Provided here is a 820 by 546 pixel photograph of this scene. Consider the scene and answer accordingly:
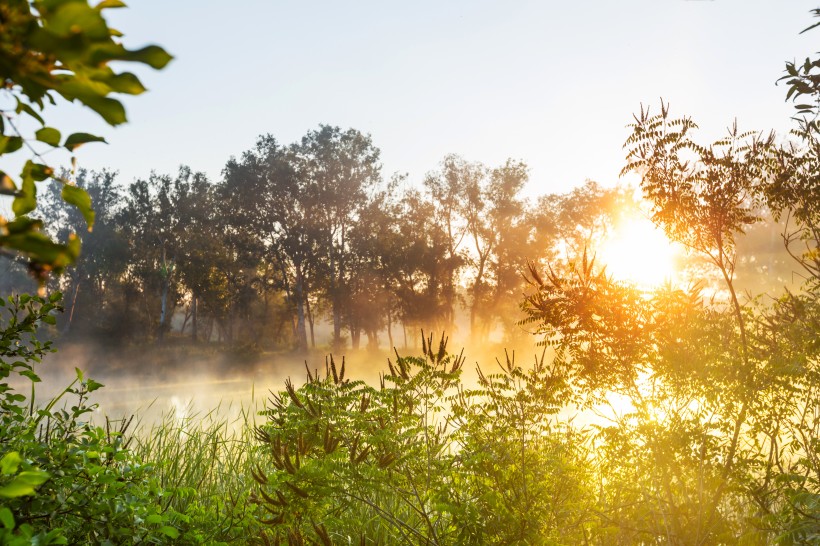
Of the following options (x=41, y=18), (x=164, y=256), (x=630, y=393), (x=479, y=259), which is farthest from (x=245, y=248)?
(x=41, y=18)

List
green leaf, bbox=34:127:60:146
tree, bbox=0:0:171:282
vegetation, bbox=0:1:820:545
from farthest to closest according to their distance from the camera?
vegetation, bbox=0:1:820:545
green leaf, bbox=34:127:60:146
tree, bbox=0:0:171:282

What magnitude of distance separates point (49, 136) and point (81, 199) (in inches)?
7.3

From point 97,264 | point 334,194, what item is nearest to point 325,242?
point 334,194

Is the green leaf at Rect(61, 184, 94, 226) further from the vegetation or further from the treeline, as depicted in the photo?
the treeline

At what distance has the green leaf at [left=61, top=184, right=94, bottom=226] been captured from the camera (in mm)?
1133

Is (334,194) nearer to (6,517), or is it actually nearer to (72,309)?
(72,309)

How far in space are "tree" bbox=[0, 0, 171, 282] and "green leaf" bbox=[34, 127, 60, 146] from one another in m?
0.08

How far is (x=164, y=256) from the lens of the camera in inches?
1758

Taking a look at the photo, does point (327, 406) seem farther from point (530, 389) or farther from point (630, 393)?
point (630, 393)

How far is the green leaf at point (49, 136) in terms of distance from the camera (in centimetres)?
123

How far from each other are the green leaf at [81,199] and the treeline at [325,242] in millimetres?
40616

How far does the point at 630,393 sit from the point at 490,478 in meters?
1.42

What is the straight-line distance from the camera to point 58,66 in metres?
1.11

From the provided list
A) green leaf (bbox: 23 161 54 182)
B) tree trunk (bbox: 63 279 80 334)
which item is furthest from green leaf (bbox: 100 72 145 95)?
tree trunk (bbox: 63 279 80 334)
